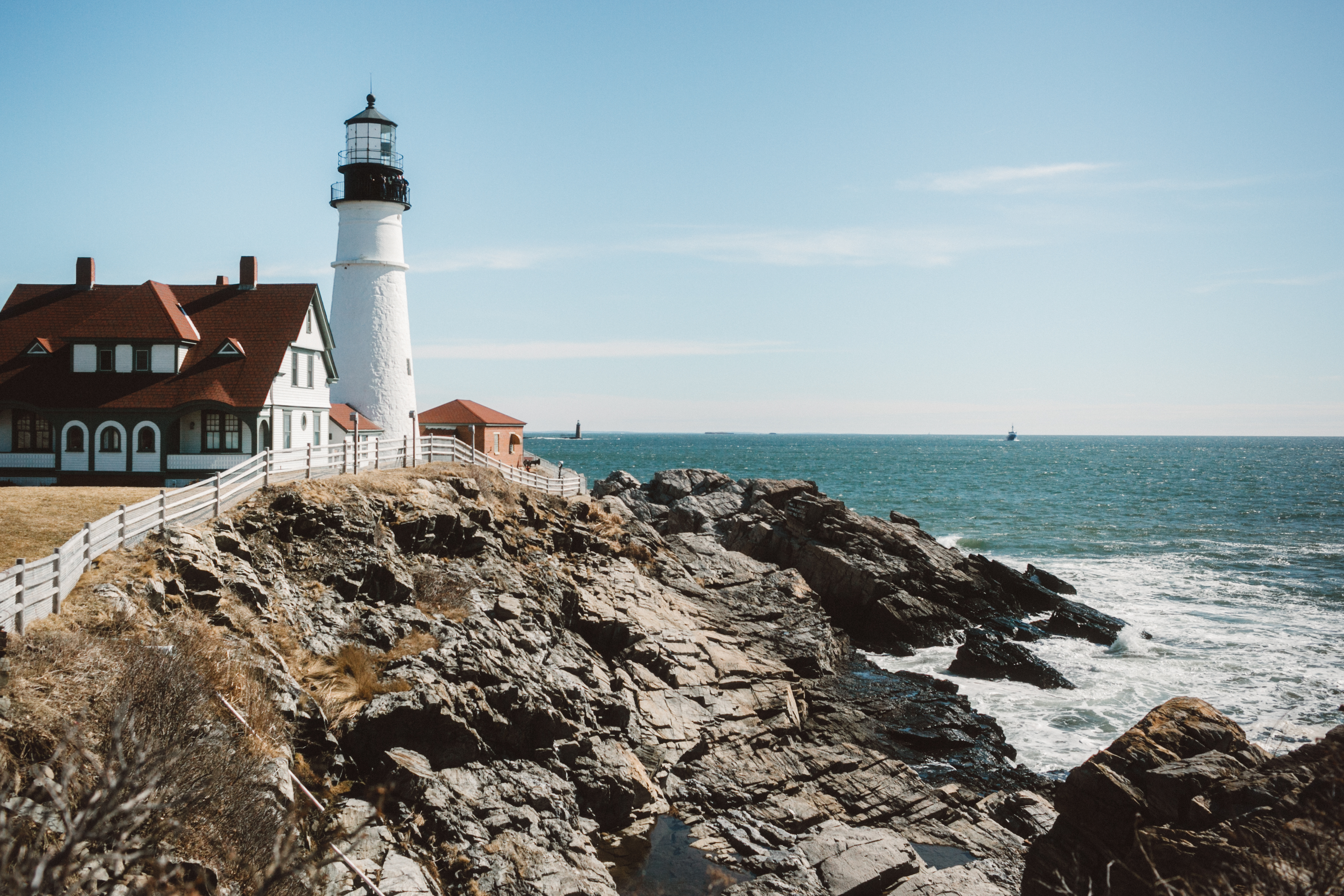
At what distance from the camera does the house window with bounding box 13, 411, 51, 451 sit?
27891mm

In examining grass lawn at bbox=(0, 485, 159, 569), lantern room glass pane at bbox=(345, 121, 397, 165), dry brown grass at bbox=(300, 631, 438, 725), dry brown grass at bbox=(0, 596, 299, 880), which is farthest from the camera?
lantern room glass pane at bbox=(345, 121, 397, 165)

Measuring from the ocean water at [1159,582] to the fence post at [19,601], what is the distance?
19.9 meters

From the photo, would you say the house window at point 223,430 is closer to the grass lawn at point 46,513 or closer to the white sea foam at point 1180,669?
the grass lawn at point 46,513

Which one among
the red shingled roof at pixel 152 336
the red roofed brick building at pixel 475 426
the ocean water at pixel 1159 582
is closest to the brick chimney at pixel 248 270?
the red shingled roof at pixel 152 336

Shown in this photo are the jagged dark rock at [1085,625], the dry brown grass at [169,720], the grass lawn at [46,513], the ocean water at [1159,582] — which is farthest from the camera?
the jagged dark rock at [1085,625]

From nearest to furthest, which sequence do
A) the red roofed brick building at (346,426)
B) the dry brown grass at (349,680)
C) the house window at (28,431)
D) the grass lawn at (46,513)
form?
1. the dry brown grass at (349,680)
2. the grass lawn at (46,513)
3. the house window at (28,431)
4. the red roofed brick building at (346,426)

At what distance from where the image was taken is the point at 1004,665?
27828 millimetres

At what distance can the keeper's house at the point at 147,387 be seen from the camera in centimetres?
2734

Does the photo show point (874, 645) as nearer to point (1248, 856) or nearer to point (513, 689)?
point (513, 689)

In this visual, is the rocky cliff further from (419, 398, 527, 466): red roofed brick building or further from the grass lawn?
(419, 398, 527, 466): red roofed brick building

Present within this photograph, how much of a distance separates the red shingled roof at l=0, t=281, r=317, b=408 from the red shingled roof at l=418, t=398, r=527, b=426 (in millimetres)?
14374

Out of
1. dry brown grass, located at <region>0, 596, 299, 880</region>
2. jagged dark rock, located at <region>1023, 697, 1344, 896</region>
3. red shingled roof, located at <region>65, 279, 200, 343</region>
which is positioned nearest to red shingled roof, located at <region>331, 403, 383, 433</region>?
red shingled roof, located at <region>65, 279, 200, 343</region>

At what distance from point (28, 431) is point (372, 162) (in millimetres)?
15453

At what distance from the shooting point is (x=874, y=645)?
99.7 ft
